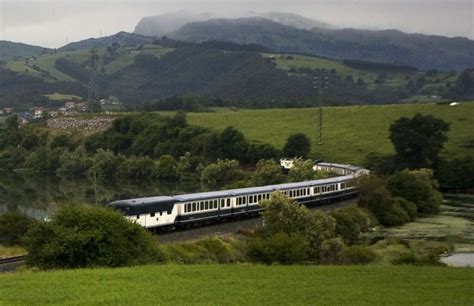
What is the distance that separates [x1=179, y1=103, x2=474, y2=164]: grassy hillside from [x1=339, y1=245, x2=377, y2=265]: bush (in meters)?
71.3

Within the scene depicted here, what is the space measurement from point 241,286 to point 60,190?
79741 mm

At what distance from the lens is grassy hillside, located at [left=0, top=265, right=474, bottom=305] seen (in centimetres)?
2395

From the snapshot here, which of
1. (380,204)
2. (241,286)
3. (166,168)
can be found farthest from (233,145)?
(241,286)

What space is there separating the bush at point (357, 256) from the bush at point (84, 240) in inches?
525

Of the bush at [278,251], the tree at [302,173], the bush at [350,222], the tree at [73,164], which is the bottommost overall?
the tree at [73,164]

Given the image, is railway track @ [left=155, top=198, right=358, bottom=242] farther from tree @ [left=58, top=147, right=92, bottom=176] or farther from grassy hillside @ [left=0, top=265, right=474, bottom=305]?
tree @ [left=58, top=147, right=92, bottom=176]

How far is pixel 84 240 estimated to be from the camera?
31.4 m

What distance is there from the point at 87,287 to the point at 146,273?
3.87 meters

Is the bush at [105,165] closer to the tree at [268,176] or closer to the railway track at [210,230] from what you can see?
the tree at [268,176]

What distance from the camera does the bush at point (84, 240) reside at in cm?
3161

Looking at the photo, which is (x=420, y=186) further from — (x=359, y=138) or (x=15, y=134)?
(x=15, y=134)

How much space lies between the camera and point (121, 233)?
32.9 m

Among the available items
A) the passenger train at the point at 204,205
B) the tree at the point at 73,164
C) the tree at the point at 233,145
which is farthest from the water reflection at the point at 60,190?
the passenger train at the point at 204,205

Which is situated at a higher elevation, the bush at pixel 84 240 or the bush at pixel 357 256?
the bush at pixel 84 240
